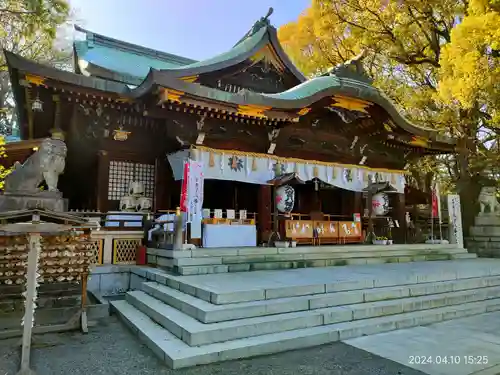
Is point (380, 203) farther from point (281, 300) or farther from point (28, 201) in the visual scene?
point (28, 201)

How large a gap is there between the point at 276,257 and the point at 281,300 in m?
3.08

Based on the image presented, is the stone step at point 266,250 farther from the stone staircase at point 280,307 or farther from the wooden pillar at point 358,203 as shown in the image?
the wooden pillar at point 358,203

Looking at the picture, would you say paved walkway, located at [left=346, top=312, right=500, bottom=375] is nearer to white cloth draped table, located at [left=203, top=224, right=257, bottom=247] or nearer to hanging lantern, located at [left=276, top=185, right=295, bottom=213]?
white cloth draped table, located at [left=203, top=224, right=257, bottom=247]

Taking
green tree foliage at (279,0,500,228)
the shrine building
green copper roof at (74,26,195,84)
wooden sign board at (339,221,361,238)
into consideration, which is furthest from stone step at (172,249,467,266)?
green copper roof at (74,26,195,84)

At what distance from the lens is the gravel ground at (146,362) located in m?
3.95

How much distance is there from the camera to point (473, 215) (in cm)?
1545

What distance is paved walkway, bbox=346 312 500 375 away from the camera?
400 centimetres

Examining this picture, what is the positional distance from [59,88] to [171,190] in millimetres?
4189

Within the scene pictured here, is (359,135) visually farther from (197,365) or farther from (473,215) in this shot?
(197,365)

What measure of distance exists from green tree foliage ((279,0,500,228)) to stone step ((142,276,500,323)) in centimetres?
785

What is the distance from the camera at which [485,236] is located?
1434 centimetres

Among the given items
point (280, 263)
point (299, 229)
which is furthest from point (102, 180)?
point (299, 229)

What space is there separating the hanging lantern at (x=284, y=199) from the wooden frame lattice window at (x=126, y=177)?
12.9 feet

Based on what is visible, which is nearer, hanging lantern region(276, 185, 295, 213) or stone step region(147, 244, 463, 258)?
stone step region(147, 244, 463, 258)
